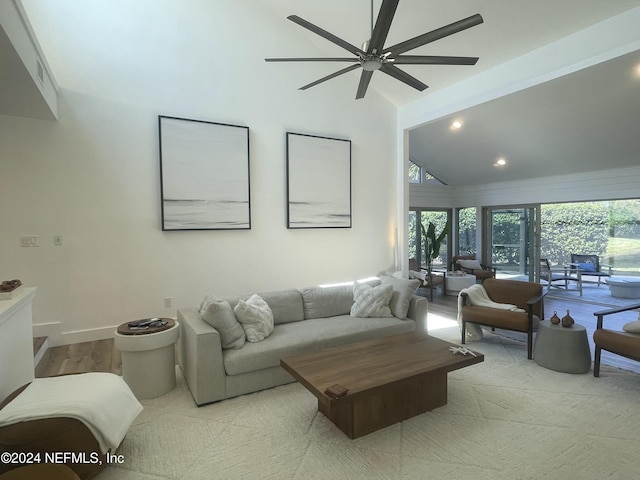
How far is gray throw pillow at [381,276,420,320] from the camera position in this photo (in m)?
3.92

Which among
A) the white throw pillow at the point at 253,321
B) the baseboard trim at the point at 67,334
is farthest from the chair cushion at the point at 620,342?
the baseboard trim at the point at 67,334

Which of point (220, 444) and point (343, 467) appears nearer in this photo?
point (343, 467)

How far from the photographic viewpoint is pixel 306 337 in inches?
127

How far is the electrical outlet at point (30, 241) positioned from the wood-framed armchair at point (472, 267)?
744cm

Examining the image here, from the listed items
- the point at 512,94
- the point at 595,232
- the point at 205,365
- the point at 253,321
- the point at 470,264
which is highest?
the point at 512,94

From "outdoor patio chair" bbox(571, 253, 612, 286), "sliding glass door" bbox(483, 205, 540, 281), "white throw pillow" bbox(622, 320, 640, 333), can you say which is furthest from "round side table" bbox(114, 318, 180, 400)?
"outdoor patio chair" bbox(571, 253, 612, 286)

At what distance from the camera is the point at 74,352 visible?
375 centimetres

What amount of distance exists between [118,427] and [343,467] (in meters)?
1.34

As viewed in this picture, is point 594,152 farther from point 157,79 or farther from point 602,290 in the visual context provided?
point 157,79

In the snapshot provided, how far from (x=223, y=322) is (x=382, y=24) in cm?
250

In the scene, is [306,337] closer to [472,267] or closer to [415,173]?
[472,267]

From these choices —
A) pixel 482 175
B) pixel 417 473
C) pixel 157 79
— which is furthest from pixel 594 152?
pixel 157 79

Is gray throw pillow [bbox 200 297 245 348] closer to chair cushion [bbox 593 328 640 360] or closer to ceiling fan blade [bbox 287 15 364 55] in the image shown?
ceiling fan blade [bbox 287 15 364 55]

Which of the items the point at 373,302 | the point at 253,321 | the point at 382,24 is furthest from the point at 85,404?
the point at 382,24
